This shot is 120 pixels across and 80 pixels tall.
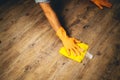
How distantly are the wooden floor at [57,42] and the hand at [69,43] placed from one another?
4.0 inches

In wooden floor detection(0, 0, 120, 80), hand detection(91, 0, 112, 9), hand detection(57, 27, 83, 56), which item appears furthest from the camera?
hand detection(91, 0, 112, 9)

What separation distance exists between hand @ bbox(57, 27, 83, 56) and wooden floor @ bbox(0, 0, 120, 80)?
0.10 meters

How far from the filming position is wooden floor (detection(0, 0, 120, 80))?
5.70ft

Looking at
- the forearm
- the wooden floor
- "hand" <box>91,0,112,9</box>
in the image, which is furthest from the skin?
"hand" <box>91,0,112,9</box>

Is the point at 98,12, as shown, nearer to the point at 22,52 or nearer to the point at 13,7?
the point at 22,52

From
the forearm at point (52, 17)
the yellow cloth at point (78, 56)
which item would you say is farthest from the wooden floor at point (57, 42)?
the forearm at point (52, 17)

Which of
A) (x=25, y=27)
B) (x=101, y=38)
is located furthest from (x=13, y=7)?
(x=101, y=38)

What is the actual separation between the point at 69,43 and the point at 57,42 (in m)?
0.20

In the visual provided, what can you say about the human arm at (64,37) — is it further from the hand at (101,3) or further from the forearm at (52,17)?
the hand at (101,3)

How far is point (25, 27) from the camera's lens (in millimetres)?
2340

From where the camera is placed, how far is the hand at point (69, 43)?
1.89 metres

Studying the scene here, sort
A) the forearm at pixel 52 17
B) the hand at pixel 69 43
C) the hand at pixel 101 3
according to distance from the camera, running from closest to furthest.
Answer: the hand at pixel 69 43 → the forearm at pixel 52 17 → the hand at pixel 101 3

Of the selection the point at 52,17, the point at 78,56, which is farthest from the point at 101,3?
the point at 78,56

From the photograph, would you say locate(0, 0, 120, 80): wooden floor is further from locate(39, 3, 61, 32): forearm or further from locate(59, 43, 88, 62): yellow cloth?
locate(39, 3, 61, 32): forearm
